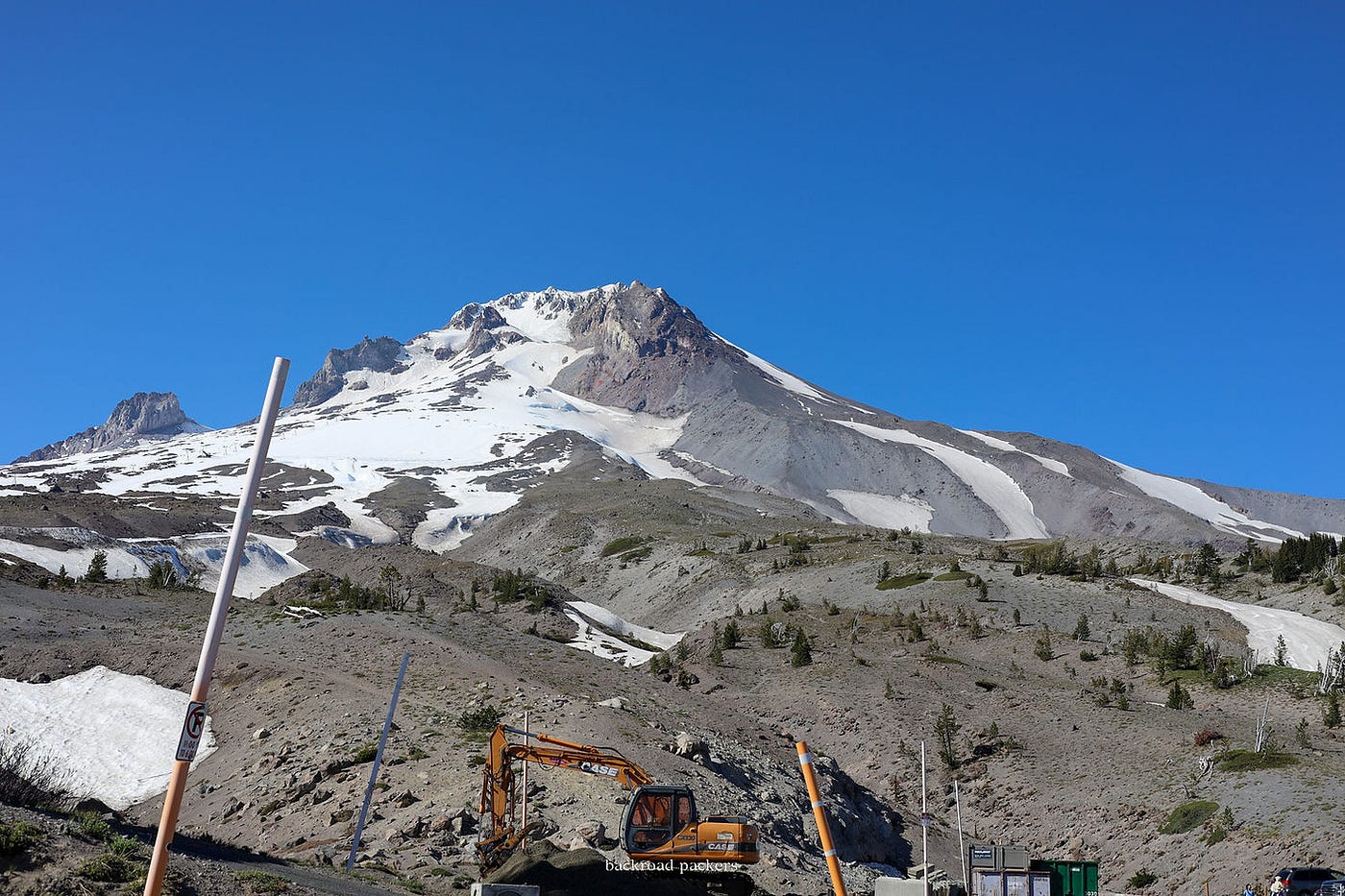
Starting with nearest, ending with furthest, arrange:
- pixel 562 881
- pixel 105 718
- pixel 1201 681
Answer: pixel 562 881
pixel 105 718
pixel 1201 681

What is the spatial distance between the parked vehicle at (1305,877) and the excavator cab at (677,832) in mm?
14107

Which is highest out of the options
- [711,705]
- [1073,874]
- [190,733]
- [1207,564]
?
[1207,564]

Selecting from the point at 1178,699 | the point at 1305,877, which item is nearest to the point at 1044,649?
the point at 1178,699

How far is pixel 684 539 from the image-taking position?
343 ft

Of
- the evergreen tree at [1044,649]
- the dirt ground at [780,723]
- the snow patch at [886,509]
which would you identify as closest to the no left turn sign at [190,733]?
the dirt ground at [780,723]

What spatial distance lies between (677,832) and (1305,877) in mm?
16069

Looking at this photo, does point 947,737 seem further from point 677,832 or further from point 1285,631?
point 1285,631

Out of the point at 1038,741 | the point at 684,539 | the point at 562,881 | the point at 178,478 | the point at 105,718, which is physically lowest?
the point at 562,881

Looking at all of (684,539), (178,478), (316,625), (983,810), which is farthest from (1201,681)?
(178,478)

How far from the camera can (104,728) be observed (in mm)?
33250

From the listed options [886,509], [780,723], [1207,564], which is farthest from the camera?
[886,509]

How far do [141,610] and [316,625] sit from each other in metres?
14.6

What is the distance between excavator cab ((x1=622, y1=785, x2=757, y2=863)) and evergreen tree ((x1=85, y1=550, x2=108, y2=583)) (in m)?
54.8

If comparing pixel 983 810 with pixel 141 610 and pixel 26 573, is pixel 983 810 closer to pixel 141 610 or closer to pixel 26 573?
pixel 141 610
